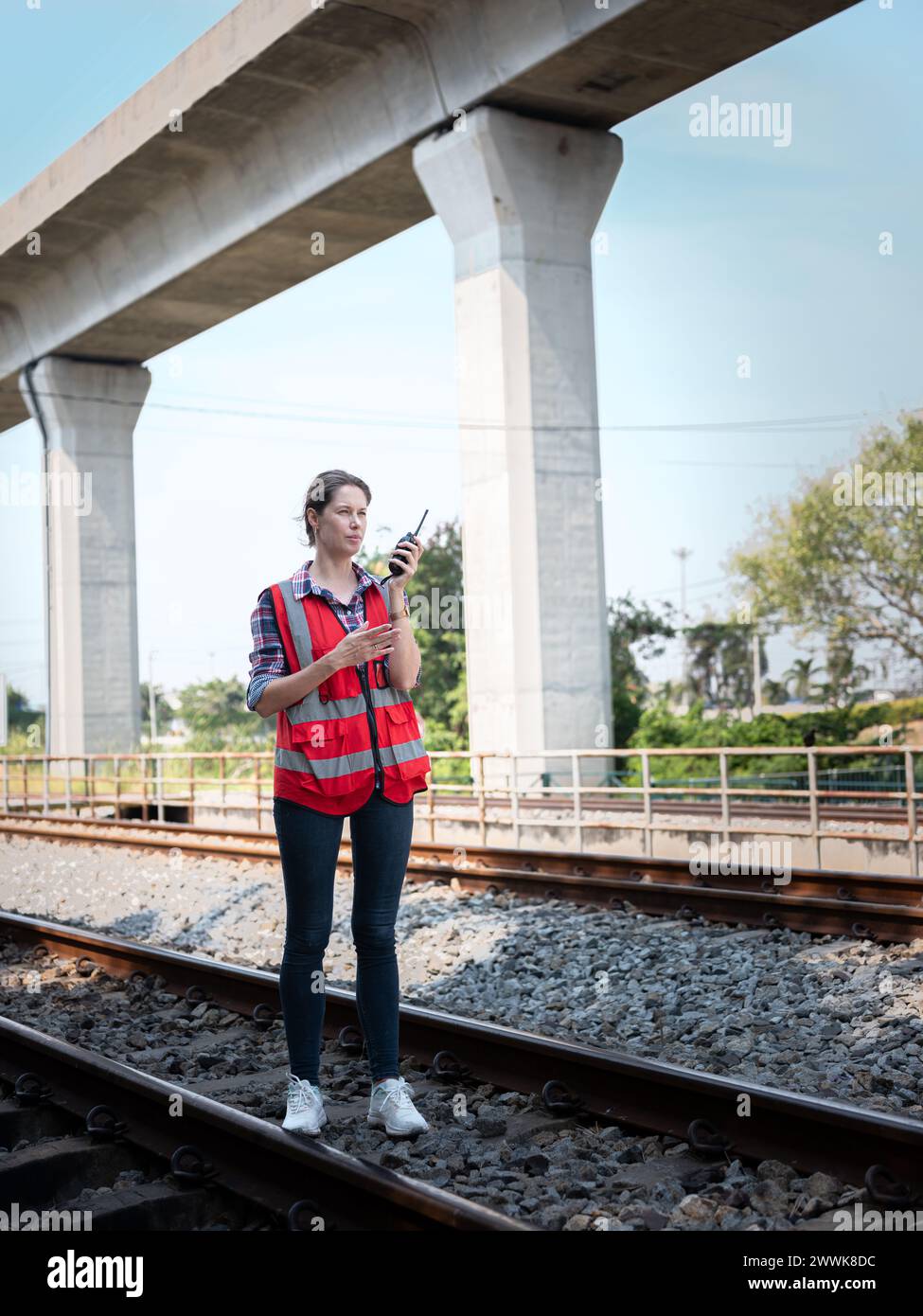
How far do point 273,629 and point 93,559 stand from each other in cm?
2927

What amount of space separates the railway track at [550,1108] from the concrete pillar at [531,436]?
13.3 m

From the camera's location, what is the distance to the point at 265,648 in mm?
4109

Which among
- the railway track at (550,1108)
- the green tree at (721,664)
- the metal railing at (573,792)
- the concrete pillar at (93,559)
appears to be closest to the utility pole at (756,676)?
the green tree at (721,664)

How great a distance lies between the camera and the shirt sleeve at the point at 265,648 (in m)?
4.08

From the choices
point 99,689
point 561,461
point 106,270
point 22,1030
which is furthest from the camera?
point 99,689

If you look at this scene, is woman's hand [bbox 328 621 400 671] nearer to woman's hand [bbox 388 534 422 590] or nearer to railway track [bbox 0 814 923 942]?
woman's hand [bbox 388 534 422 590]

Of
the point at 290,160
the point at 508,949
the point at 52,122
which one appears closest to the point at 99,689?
the point at 52,122

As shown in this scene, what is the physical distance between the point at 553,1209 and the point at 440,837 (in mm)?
12803

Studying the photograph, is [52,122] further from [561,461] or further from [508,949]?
[508,949]

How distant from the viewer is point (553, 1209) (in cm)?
360

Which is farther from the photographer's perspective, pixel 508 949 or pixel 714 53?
pixel 714 53

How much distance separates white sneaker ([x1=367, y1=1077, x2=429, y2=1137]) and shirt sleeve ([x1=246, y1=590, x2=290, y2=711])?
131cm

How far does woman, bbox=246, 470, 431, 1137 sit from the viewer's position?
158 inches

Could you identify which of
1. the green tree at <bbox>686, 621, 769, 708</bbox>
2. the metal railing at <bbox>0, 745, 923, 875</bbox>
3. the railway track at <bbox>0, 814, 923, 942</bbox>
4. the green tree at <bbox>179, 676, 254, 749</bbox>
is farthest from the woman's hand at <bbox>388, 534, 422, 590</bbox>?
the green tree at <bbox>179, 676, 254, 749</bbox>
